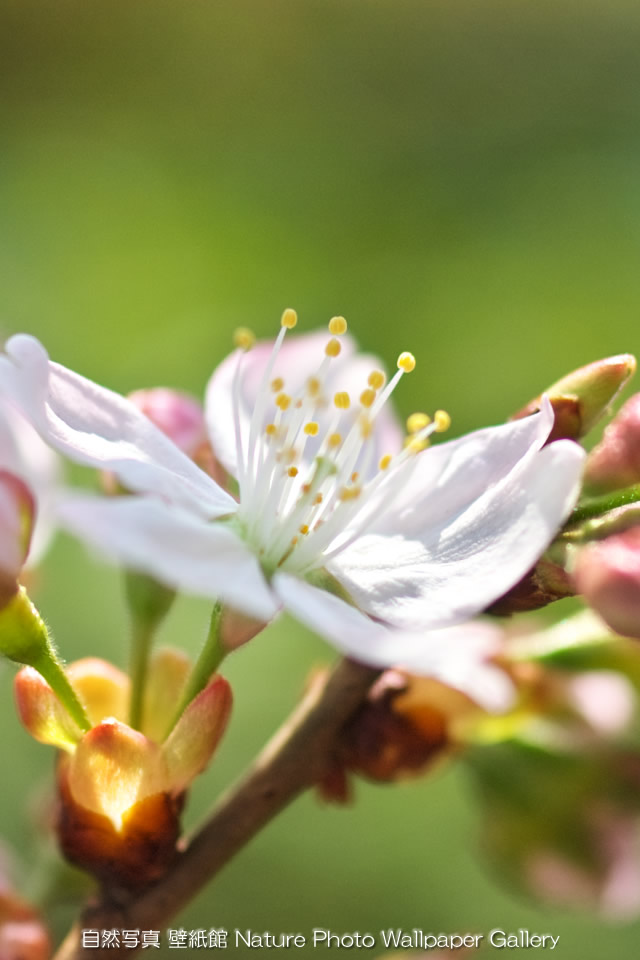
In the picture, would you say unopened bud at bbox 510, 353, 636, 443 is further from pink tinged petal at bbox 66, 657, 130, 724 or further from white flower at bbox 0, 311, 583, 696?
pink tinged petal at bbox 66, 657, 130, 724

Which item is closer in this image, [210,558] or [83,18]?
[210,558]

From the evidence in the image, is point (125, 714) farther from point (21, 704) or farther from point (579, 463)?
point (579, 463)

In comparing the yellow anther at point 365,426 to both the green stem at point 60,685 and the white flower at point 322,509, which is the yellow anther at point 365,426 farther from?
the green stem at point 60,685

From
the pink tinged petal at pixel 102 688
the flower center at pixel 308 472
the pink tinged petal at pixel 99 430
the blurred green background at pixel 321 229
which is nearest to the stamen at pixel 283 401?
the flower center at pixel 308 472

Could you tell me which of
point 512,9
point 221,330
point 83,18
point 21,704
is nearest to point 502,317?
point 221,330

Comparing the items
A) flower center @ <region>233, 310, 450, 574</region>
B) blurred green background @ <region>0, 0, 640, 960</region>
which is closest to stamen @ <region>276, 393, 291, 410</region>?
flower center @ <region>233, 310, 450, 574</region>

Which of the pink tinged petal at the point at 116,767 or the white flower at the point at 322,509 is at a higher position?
the white flower at the point at 322,509

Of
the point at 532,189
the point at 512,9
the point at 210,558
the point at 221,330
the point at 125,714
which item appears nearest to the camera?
the point at 210,558

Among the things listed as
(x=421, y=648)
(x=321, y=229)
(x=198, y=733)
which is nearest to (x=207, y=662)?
(x=198, y=733)
